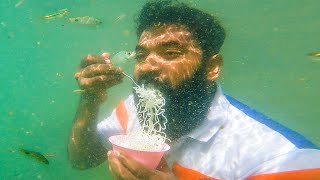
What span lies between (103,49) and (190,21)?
132 feet

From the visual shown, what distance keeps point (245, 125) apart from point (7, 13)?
97.2 ft

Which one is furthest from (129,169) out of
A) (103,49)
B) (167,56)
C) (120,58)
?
(103,49)

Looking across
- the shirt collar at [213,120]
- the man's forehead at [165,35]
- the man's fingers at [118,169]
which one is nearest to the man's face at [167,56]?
the man's forehead at [165,35]

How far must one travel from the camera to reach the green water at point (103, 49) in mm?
21875

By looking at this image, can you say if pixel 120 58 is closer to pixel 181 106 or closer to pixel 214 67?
pixel 181 106

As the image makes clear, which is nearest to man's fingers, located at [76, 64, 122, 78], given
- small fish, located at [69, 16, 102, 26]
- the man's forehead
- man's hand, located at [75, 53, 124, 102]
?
man's hand, located at [75, 53, 124, 102]

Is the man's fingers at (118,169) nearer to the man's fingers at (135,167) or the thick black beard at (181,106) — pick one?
the man's fingers at (135,167)

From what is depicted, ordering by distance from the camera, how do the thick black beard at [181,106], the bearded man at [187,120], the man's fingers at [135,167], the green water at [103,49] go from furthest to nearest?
the green water at [103,49], the thick black beard at [181,106], the bearded man at [187,120], the man's fingers at [135,167]

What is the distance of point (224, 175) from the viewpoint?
4051mm

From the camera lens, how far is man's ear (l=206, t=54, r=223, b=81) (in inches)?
196

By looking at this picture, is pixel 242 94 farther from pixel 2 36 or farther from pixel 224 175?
pixel 224 175

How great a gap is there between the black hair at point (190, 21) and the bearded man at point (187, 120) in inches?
0.6

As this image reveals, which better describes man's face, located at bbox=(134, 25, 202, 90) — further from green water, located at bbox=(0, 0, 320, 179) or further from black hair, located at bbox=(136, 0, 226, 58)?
green water, located at bbox=(0, 0, 320, 179)

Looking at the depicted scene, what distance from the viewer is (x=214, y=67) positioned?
201 inches
